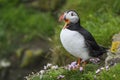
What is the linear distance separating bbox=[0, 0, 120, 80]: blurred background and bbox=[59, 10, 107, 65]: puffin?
6.36 feet

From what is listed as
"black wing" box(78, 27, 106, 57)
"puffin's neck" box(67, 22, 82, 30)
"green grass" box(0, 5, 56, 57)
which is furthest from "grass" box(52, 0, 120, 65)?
"green grass" box(0, 5, 56, 57)

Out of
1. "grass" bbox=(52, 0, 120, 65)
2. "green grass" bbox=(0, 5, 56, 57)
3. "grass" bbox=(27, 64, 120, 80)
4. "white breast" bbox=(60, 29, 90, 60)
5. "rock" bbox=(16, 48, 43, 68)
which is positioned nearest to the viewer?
"grass" bbox=(27, 64, 120, 80)

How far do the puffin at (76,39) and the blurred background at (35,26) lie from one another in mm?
1939

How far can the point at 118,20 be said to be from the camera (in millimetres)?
8195

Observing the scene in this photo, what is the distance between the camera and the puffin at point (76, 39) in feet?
19.0

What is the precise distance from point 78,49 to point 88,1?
364 centimetres

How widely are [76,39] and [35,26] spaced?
5.69 metres

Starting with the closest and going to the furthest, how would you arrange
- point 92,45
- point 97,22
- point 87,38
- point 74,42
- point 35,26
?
point 74,42
point 87,38
point 92,45
point 97,22
point 35,26

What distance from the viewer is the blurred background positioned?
28.0ft

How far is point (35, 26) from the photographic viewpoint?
11.4m

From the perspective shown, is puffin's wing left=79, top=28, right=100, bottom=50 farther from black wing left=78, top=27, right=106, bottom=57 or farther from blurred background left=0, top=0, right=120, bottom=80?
blurred background left=0, top=0, right=120, bottom=80

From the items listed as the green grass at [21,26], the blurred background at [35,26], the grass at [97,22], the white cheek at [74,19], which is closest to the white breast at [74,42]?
the white cheek at [74,19]

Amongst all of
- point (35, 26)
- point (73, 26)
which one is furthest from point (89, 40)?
point (35, 26)

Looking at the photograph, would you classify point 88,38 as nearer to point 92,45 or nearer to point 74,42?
point 92,45
